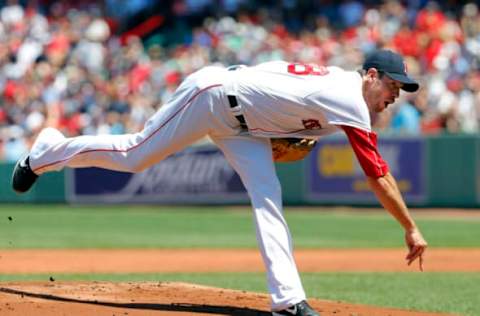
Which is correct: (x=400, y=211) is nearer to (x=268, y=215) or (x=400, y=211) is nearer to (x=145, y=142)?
(x=268, y=215)

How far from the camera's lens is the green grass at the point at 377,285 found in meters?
7.34

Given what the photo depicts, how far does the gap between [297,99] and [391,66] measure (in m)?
0.53

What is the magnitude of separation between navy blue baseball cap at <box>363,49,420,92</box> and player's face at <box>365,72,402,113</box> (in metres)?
0.03

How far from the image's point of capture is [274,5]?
70.8ft

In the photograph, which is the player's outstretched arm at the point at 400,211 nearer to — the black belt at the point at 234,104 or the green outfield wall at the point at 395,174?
the black belt at the point at 234,104

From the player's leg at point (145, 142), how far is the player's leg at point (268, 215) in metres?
0.23

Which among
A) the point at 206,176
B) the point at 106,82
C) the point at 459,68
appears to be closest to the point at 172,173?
the point at 206,176

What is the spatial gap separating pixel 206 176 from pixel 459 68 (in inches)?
179

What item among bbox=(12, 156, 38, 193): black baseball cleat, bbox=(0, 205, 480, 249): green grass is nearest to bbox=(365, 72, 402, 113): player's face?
bbox=(12, 156, 38, 193): black baseball cleat

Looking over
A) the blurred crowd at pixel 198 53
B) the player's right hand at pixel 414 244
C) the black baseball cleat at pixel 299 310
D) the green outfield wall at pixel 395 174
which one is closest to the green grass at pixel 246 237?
the green outfield wall at pixel 395 174

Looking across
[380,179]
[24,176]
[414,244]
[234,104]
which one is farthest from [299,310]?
[24,176]

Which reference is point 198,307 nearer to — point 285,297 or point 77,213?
point 285,297

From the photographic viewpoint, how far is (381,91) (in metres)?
5.63

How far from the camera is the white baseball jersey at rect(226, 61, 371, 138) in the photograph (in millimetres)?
5508
